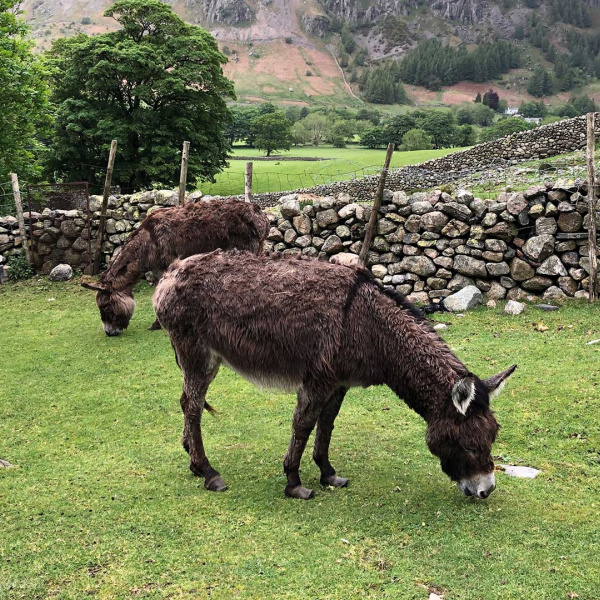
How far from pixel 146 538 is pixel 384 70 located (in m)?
181

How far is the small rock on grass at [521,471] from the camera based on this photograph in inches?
238

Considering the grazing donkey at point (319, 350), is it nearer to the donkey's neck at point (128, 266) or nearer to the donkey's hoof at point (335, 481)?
the donkey's hoof at point (335, 481)

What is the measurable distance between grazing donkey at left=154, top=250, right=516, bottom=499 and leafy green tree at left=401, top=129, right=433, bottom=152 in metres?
58.2

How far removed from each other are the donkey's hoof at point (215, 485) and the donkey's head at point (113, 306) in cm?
667

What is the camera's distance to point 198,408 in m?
6.11

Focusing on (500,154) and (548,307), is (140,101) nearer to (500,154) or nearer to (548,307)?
(500,154)

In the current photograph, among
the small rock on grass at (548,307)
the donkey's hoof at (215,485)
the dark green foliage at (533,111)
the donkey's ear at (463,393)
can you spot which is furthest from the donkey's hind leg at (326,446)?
the dark green foliage at (533,111)

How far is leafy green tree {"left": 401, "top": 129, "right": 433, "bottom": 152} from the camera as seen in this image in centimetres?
6153

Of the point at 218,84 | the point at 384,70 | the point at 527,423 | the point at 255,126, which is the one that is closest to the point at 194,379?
the point at 527,423

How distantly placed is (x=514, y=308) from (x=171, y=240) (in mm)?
6736

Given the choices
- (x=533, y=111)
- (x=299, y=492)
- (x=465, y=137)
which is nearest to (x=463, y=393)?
(x=299, y=492)

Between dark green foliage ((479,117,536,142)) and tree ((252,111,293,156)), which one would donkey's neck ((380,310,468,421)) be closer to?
tree ((252,111,293,156))

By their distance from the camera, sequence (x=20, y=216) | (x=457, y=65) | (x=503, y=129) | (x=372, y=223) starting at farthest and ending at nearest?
(x=457, y=65)
(x=503, y=129)
(x=20, y=216)
(x=372, y=223)

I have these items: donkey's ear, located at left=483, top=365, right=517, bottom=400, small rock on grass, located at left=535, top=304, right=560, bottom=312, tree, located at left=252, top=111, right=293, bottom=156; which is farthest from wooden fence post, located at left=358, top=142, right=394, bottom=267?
tree, located at left=252, top=111, right=293, bottom=156
